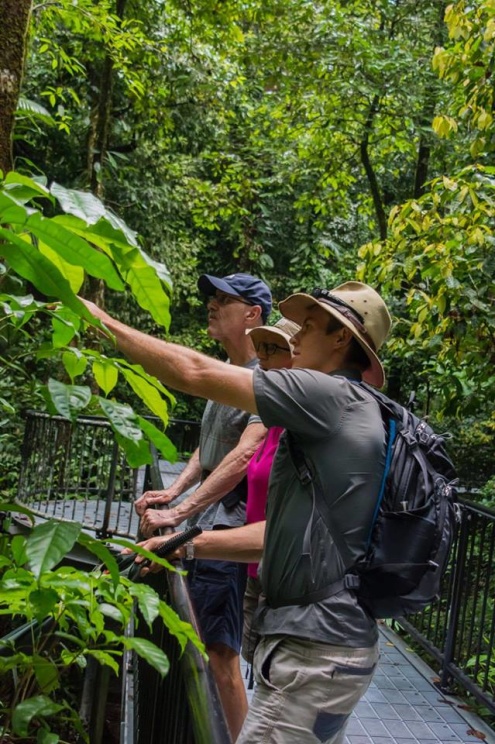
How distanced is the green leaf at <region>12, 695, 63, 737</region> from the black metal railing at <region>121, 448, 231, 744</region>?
1.04 ft

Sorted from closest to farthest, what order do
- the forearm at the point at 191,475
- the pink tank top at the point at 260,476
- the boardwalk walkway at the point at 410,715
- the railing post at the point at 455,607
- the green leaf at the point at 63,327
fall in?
the green leaf at the point at 63,327, the pink tank top at the point at 260,476, the forearm at the point at 191,475, the boardwalk walkway at the point at 410,715, the railing post at the point at 455,607

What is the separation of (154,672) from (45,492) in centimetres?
700

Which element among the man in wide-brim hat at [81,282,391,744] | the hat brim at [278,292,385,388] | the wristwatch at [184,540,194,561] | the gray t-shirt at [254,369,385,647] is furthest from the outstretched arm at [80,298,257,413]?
the wristwatch at [184,540,194,561]

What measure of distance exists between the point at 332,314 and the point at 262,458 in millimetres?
792

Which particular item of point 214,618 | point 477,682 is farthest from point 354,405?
point 477,682

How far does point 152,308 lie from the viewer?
4.50ft

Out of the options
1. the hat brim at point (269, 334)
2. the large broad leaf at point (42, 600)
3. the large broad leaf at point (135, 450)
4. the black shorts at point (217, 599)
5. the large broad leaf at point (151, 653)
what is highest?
the large broad leaf at point (135, 450)

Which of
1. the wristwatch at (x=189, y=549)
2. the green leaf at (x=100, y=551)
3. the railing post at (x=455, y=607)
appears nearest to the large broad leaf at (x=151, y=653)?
the green leaf at (x=100, y=551)

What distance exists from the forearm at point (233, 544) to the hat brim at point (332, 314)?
0.69m

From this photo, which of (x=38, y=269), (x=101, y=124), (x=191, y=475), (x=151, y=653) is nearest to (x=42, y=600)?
(x=151, y=653)

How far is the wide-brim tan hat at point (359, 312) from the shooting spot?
7.74ft

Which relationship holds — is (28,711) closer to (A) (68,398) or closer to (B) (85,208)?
(A) (68,398)

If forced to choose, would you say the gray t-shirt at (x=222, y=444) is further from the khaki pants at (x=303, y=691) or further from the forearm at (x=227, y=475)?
the khaki pants at (x=303, y=691)

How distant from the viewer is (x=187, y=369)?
2.31 m
